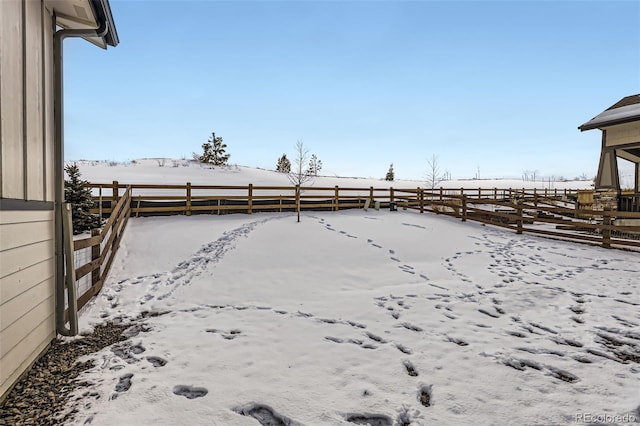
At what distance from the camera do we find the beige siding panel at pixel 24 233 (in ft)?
10.2

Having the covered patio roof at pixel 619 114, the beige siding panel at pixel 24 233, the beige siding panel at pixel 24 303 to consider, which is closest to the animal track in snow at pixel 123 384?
the beige siding panel at pixel 24 303

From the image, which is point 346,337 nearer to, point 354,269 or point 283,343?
point 283,343

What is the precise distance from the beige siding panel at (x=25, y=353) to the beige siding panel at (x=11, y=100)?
1.50m

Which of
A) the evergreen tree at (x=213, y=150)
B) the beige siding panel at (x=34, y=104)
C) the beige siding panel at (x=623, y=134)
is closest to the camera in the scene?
the beige siding panel at (x=34, y=104)

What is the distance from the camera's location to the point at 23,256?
3445 millimetres

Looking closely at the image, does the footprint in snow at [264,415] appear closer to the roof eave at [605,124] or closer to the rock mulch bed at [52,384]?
the rock mulch bed at [52,384]

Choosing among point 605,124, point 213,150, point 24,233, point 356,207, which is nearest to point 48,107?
point 24,233

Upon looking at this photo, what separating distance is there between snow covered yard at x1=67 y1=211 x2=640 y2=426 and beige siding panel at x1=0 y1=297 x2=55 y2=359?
2.54ft

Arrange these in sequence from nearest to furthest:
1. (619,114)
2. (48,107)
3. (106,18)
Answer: (48,107) < (106,18) < (619,114)

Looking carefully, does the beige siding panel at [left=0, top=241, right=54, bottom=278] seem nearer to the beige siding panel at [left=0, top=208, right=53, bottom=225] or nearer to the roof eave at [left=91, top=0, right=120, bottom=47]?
the beige siding panel at [left=0, top=208, right=53, bottom=225]

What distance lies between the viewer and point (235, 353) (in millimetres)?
3838

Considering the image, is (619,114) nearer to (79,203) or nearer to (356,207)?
(356,207)

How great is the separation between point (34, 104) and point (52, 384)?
9.87 ft

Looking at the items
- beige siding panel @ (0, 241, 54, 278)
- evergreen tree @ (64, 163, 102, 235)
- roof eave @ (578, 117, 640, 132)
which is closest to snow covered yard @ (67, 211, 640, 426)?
beige siding panel @ (0, 241, 54, 278)
